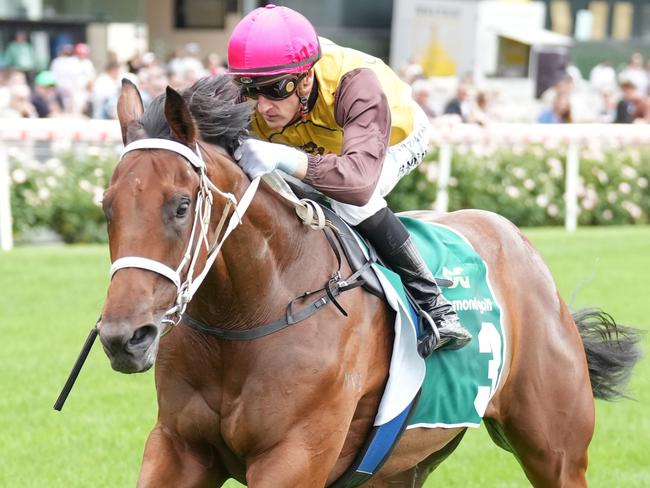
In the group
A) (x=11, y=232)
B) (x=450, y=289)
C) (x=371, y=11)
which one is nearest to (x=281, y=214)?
(x=450, y=289)

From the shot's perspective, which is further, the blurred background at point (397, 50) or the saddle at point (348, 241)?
the blurred background at point (397, 50)

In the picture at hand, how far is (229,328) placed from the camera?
390 centimetres

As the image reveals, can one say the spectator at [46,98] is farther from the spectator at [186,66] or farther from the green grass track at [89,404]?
the green grass track at [89,404]

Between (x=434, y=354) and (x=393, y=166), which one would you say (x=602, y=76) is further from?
(x=434, y=354)

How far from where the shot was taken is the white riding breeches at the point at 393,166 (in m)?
4.30

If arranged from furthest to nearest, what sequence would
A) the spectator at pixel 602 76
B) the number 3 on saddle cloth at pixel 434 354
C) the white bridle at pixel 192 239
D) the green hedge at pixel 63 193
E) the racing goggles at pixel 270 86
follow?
the spectator at pixel 602 76 < the green hedge at pixel 63 193 < the number 3 on saddle cloth at pixel 434 354 < the racing goggles at pixel 270 86 < the white bridle at pixel 192 239

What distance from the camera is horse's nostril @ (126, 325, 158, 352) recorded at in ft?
10.6

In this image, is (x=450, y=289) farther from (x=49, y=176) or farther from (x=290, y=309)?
(x=49, y=176)

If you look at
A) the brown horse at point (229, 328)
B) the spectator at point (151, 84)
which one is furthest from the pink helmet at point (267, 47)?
the spectator at point (151, 84)

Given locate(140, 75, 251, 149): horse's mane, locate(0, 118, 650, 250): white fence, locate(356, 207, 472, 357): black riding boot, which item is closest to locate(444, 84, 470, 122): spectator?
locate(0, 118, 650, 250): white fence

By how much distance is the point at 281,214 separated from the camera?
402cm

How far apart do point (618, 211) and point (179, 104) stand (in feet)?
44.7

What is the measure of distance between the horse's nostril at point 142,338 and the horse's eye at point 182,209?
33cm

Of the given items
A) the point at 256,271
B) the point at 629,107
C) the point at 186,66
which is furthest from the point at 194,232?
the point at 186,66
